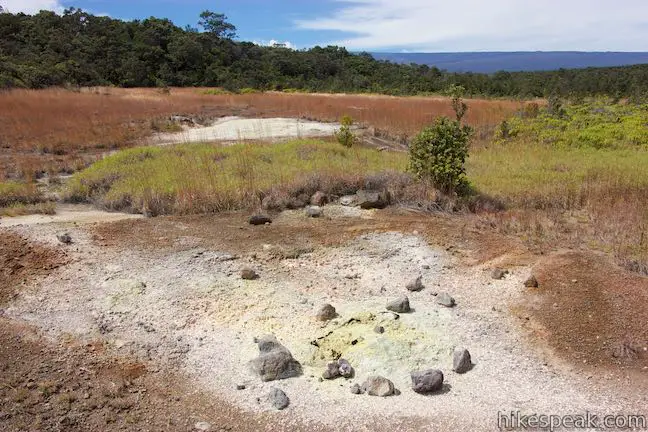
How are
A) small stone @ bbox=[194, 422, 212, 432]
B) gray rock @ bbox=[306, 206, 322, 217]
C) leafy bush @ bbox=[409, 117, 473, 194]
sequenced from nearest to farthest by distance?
small stone @ bbox=[194, 422, 212, 432]
gray rock @ bbox=[306, 206, 322, 217]
leafy bush @ bbox=[409, 117, 473, 194]

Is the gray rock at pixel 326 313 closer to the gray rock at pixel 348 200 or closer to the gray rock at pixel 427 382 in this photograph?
the gray rock at pixel 427 382

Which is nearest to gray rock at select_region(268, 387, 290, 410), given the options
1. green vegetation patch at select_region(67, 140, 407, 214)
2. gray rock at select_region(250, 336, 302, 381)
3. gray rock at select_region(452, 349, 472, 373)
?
gray rock at select_region(250, 336, 302, 381)

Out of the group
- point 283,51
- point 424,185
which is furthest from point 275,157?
point 283,51

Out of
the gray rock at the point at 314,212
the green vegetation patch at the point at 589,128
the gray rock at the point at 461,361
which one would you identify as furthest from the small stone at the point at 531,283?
the green vegetation patch at the point at 589,128

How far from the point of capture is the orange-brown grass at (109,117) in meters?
12.2

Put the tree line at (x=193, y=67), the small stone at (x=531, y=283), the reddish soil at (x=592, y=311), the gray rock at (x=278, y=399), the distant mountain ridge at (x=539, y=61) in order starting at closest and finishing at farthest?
the gray rock at (x=278, y=399), the reddish soil at (x=592, y=311), the small stone at (x=531, y=283), the tree line at (x=193, y=67), the distant mountain ridge at (x=539, y=61)

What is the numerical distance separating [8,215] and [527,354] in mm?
6898

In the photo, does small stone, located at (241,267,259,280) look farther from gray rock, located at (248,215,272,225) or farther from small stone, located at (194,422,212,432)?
small stone, located at (194,422,212,432)

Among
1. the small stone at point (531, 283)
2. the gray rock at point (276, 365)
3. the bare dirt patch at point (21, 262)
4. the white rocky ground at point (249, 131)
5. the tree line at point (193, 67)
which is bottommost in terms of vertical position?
the gray rock at point (276, 365)

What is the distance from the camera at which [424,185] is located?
759 centimetres

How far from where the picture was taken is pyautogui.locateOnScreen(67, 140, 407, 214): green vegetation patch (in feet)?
24.5

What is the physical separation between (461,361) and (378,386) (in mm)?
665

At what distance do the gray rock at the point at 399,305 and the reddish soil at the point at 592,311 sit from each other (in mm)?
1079

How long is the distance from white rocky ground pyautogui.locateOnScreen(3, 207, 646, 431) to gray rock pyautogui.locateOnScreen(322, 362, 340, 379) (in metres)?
0.05
